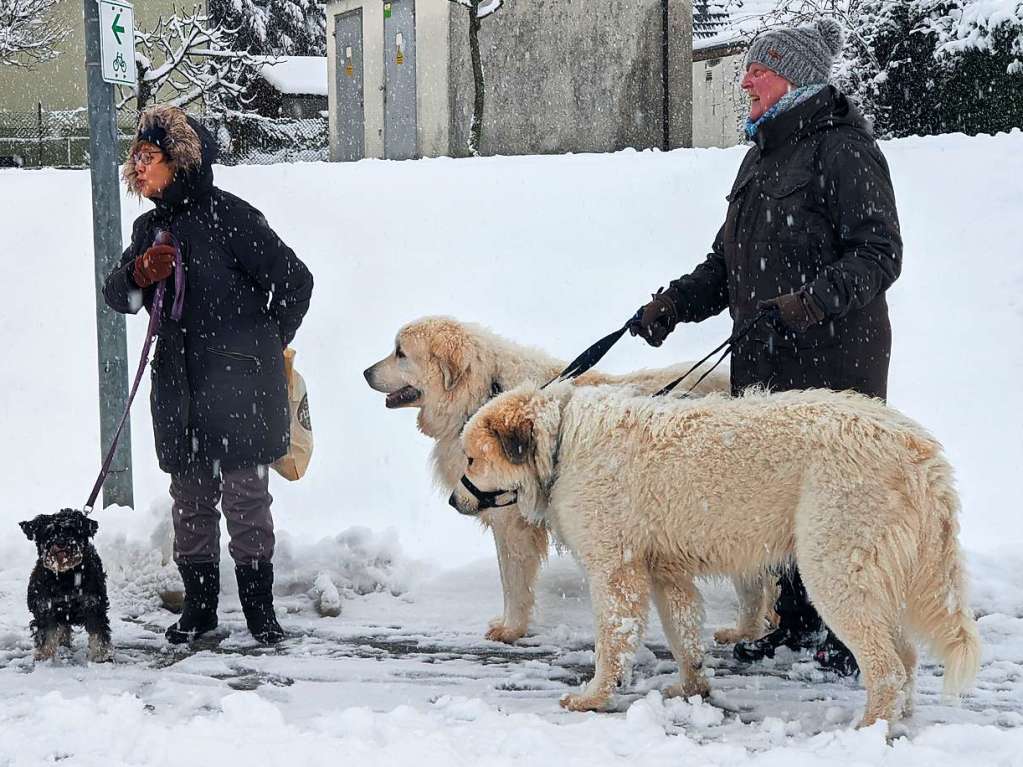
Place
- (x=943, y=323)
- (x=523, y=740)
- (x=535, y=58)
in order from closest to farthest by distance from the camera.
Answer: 1. (x=523, y=740)
2. (x=943, y=323)
3. (x=535, y=58)

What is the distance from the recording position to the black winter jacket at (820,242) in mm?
3834

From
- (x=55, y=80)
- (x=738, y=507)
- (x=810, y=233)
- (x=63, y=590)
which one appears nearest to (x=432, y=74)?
(x=63, y=590)

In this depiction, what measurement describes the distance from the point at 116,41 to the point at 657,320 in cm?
356

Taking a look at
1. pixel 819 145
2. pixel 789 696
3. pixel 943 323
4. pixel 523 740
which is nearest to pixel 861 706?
pixel 789 696

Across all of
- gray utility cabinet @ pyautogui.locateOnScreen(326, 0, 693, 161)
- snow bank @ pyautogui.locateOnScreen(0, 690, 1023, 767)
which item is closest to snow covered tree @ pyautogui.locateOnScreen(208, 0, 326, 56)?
gray utility cabinet @ pyautogui.locateOnScreen(326, 0, 693, 161)

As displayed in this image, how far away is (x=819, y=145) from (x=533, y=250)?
24.4 feet

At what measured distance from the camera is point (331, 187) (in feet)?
42.8

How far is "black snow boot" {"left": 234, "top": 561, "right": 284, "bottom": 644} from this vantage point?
482 centimetres

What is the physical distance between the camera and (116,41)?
5980 millimetres

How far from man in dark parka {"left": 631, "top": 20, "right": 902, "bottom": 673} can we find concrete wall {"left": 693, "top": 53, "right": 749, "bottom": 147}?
2280 centimetres

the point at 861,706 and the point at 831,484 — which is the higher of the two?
the point at 831,484

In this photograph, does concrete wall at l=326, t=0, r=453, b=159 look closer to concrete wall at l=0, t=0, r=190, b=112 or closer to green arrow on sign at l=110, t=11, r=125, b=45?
green arrow on sign at l=110, t=11, r=125, b=45

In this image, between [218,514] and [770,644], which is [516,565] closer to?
[770,644]

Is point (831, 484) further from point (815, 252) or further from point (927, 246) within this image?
point (927, 246)
